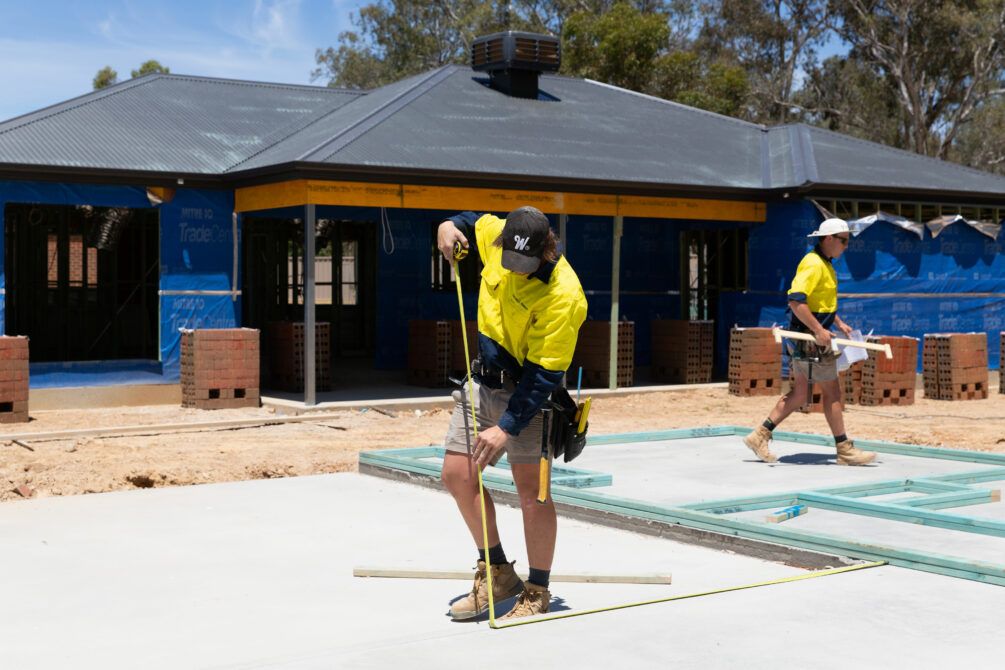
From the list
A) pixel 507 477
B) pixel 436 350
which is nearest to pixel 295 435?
pixel 436 350

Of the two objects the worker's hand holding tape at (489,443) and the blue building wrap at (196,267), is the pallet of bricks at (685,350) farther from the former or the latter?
the worker's hand holding tape at (489,443)

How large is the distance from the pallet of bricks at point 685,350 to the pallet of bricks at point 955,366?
3.40 m

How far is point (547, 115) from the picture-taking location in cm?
2094

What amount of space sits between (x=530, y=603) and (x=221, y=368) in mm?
11561

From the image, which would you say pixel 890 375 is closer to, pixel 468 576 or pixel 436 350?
pixel 436 350

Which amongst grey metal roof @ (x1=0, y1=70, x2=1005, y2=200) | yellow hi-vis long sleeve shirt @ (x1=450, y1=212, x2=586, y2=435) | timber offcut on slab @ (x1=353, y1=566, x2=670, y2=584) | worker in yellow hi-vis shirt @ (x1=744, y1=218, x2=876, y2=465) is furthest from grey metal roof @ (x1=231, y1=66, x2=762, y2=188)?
yellow hi-vis long sleeve shirt @ (x1=450, y1=212, x2=586, y2=435)

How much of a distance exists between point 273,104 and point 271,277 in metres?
3.17

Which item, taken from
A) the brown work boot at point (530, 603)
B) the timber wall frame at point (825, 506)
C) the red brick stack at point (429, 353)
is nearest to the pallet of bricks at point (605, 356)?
the red brick stack at point (429, 353)

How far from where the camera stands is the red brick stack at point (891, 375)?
17.3 m

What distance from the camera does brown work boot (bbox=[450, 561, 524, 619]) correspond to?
5.32 metres

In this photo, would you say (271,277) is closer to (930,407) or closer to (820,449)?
(930,407)

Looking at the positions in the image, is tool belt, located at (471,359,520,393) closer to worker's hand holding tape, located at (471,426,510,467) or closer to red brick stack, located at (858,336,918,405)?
worker's hand holding tape, located at (471,426,510,467)

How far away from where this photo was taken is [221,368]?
53.2 ft

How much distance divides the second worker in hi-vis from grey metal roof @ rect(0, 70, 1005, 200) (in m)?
10.8
